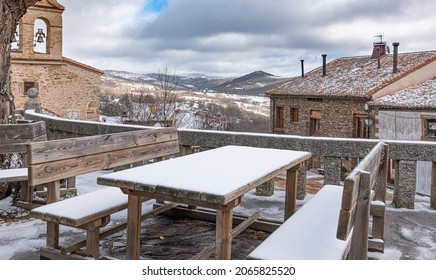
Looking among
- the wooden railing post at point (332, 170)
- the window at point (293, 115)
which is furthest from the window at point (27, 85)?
the wooden railing post at point (332, 170)

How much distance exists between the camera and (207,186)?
8.11 ft

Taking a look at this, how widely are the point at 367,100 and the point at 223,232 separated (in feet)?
62.0

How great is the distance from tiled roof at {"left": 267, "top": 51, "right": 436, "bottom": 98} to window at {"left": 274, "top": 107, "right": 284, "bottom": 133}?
111 cm

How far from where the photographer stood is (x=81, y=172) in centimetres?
353

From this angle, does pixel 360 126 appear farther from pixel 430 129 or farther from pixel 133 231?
pixel 133 231

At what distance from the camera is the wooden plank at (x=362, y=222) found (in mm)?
2320

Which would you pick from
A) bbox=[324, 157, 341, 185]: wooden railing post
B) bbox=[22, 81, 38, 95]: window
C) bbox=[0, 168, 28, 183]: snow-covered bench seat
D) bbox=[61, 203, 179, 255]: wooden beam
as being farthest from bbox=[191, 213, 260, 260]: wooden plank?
bbox=[22, 81, 38, 95]: window

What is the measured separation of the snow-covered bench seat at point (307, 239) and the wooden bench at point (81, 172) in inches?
46.1

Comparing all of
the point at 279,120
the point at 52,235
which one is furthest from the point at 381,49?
the point at 52,235

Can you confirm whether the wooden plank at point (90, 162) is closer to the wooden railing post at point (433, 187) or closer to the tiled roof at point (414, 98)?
the wooden railing post at point (433, 187)

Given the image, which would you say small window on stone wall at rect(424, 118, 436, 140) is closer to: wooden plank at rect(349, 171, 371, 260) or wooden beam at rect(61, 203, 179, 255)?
wooden beam at rect(61, 203, 179, 255)

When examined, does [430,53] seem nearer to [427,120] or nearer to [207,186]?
[427,120]

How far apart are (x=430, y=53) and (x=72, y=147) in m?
22.3

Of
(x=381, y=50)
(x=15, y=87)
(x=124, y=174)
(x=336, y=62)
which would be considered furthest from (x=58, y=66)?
(x=124, y=174)
